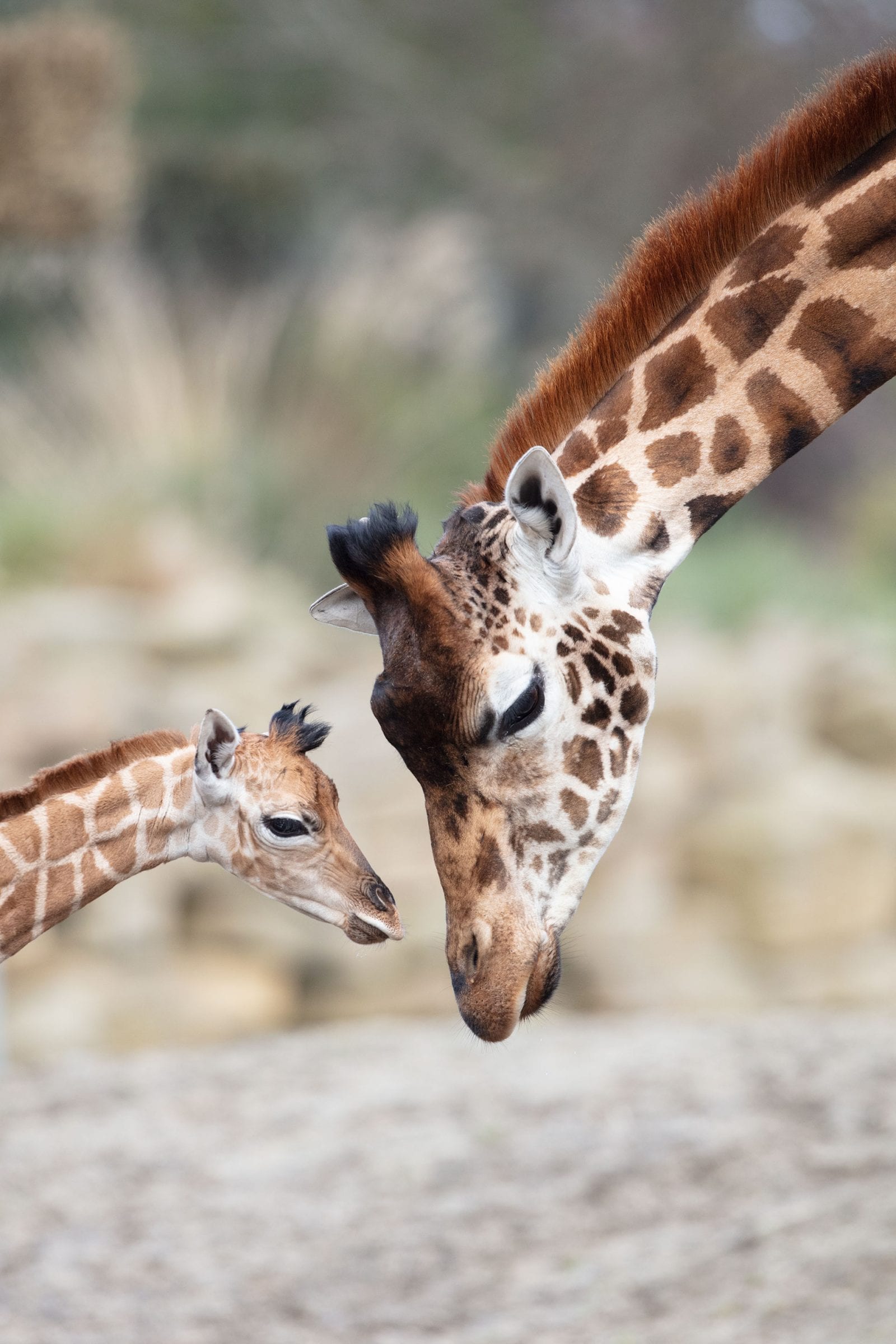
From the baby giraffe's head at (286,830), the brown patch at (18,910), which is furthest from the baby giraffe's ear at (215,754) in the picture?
the brown patch at (18,910)

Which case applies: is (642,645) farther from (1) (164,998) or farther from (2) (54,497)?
(2) (54,497)

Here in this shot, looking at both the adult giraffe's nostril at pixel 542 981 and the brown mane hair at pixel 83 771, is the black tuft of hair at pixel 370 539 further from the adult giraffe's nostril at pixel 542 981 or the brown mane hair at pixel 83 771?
the adult giraffe's nostril at pixel 542 981

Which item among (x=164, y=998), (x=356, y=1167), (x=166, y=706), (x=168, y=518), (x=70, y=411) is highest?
(x=70, y=411)

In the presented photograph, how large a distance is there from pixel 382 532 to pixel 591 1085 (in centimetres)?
479

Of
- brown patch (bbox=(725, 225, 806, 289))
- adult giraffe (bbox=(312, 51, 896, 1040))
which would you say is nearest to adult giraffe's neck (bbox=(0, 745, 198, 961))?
adult giraffe (bbox=(312, 51, 896, 1040))

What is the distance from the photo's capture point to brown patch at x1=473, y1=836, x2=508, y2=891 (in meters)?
3.09

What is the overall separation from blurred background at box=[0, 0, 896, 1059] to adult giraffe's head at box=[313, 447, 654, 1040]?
103cm

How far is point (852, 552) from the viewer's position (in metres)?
18.0

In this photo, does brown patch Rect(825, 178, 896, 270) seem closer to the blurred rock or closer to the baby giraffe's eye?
the baby giraffe's eye

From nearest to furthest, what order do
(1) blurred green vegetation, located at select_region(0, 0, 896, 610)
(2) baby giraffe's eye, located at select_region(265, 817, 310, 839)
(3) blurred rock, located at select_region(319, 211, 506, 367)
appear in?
1. (2) baby giraffe's eye, located at select_region(265, 817, 310, 839)
2. (1) blurred green vegetation, located at select_region(0, 0, 896, 610)
3. (3) blurred rock, located at select_region(319, 211, 506, 367)

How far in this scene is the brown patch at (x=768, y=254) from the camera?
11.0ft

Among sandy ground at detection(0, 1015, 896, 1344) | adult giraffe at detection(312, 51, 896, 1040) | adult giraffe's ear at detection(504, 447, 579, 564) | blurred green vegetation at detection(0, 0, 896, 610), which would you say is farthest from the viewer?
blurred green vegetation at detection(0, 0, 896, 610)

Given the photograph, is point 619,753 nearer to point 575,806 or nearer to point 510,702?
point 575,806

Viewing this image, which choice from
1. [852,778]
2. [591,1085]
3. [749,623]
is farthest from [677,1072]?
[749,623]
